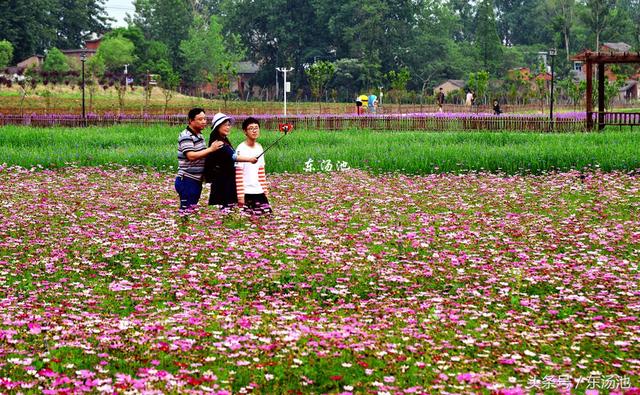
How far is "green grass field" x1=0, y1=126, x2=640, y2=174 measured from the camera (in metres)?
21.0

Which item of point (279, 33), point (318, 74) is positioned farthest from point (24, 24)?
point (318, 74)

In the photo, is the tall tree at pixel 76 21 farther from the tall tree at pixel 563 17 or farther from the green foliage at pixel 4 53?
the tall tree at pixel 563 17

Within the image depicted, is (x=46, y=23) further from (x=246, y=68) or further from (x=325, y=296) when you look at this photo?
(x=325, y=296)

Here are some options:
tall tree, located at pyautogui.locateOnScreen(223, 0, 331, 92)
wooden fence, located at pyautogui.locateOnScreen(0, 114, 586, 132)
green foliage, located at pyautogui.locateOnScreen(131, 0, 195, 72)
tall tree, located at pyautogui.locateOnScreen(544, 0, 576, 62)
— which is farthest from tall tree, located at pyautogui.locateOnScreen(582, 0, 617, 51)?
wooden fence, located at pyautogui.locateOnScreen(0, 114, 586, 132)

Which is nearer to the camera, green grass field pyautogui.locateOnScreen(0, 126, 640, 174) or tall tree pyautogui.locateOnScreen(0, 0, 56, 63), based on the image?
green grass field pyautogui.locateOnScreen(0, 126, 640, 174)

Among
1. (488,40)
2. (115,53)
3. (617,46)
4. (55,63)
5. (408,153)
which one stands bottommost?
(408,153)

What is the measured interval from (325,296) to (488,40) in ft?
288

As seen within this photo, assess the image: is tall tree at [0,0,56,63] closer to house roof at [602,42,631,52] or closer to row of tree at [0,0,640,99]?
row of tree at [0,0,640,99]

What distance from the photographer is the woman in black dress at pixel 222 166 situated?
39.9ft

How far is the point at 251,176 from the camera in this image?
12.5 metres

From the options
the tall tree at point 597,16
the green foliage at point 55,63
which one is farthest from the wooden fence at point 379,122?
the tall tree at point 597,16

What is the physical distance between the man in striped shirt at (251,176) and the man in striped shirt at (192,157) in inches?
18.8

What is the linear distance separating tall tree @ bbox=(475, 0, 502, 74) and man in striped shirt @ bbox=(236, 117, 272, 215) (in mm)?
83384

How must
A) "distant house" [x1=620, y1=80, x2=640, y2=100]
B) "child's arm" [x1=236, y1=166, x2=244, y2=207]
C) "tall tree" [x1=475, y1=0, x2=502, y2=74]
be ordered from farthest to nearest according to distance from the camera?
"distant house" [x1=620, y1=80, x2=640, y2=100] < "tall tree" [x1=475, y1=0, x2=502, y2=74] < "child's arm" [x1=236, y1=166, x2=244, y2=207]
